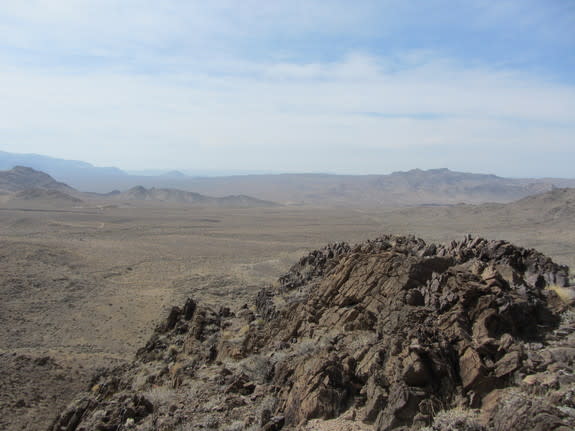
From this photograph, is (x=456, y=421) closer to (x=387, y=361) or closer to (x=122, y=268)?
(x=387, y=361)

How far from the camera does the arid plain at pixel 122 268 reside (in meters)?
18.0

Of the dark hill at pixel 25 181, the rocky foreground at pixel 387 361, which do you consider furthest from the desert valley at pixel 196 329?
the dark hill at pixel 25 181

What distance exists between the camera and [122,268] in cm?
4044

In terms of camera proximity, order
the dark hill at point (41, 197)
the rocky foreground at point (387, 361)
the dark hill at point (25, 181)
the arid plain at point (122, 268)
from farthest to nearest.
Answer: the dark hill at point (25, 181), the dark hill at point (41, 197), the arid plain at point (122, 268), the rocky foreground at point (387, 361)

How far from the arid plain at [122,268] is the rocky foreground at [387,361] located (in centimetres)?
433

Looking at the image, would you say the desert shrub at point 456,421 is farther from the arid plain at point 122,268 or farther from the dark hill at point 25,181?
the dark hill at point 25,181

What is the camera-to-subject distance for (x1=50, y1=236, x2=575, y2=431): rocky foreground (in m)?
6.89

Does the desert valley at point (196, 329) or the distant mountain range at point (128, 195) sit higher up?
the distant mountain range at point (128, 195)

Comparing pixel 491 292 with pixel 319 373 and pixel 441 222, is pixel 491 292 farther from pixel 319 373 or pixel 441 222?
pixel 441 222

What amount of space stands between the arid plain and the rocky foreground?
4.33 metres

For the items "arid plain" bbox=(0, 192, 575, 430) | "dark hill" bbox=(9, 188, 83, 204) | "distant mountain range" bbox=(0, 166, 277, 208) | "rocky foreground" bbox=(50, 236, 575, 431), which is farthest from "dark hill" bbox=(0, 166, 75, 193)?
"rocky foreground" bbox=(50, 236, 575, 431)

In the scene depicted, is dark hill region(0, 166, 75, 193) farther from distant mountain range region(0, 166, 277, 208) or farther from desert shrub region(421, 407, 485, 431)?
desert shrub region(421, 407, 485, 431)

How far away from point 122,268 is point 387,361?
36.5 metres

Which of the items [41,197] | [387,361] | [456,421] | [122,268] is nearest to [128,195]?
[41,197]
